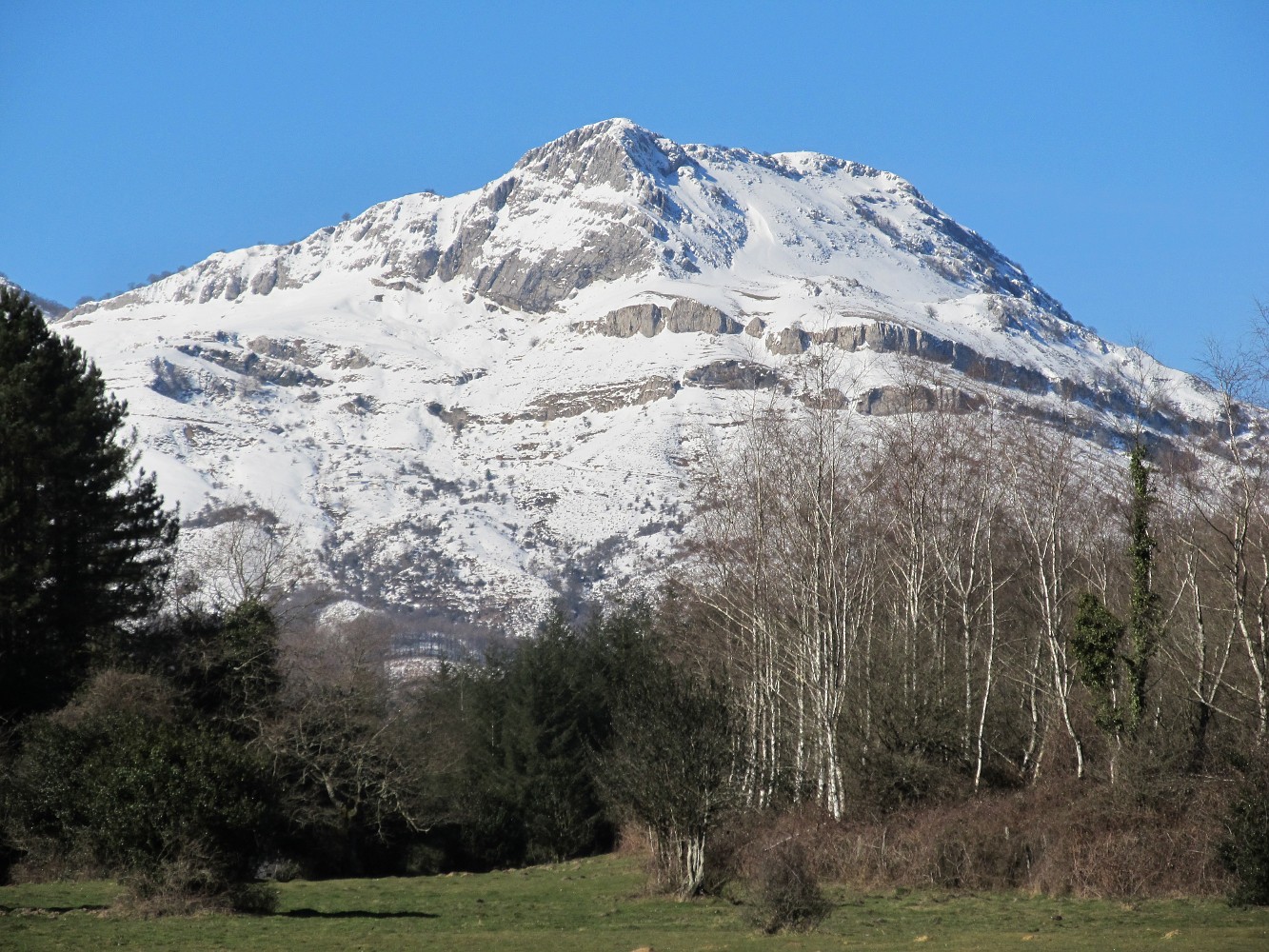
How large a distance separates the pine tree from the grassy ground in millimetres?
10514

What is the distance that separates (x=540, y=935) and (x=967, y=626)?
15.0 metres

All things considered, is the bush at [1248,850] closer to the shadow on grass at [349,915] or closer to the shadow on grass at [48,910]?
the shadow on grass at [349,915]

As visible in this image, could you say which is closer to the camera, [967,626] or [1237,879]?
[1237,879]

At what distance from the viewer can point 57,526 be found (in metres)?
35.7

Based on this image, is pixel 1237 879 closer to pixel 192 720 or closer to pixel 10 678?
pixel 192 720

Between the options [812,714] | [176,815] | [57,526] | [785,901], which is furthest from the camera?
[57,526]

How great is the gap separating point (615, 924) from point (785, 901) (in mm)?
3571

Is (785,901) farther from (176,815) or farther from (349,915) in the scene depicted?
(176,815)

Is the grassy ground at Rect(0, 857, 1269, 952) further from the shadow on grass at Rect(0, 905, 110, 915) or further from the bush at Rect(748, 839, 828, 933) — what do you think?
the bush at Rect(748, 839, 828, 933)

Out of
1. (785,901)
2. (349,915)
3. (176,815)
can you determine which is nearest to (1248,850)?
(785,901)

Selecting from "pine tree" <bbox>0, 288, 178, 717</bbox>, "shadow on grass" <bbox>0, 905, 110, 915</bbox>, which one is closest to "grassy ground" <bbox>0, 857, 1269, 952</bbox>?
"shadow on grass" <bbox>0, 905, 110, 915</bbox>

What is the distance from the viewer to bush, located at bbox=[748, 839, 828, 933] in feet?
60.7

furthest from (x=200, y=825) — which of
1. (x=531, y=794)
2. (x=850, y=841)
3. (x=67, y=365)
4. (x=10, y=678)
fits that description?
(x=531, y=794)

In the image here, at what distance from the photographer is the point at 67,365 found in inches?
1494
